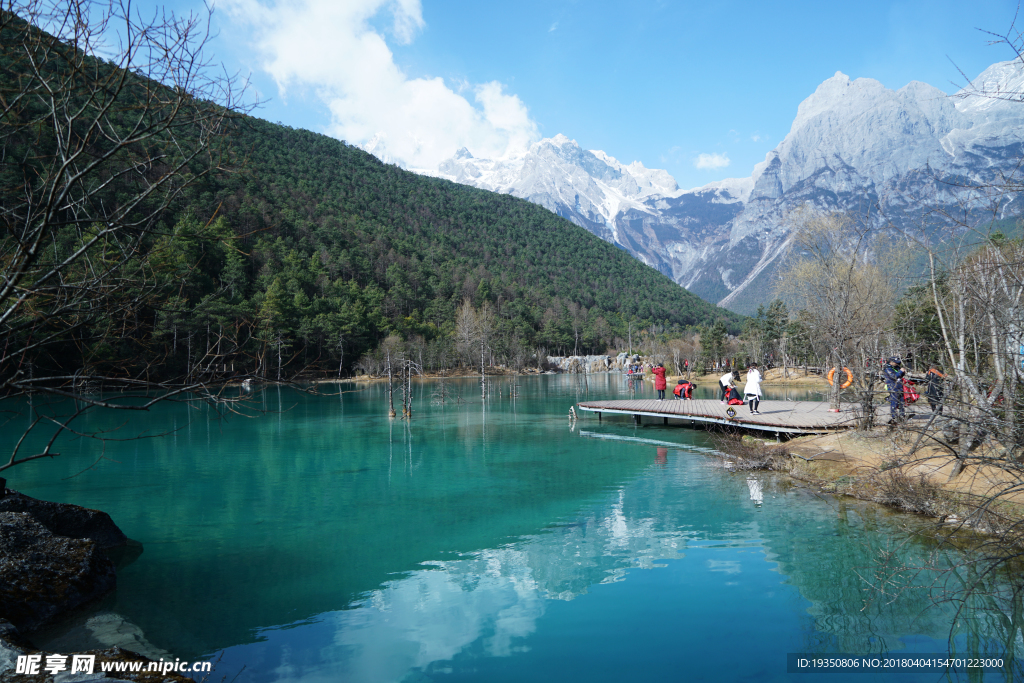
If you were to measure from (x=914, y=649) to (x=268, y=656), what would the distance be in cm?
649

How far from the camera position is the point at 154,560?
28.2 feet

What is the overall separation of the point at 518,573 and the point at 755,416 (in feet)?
38.0

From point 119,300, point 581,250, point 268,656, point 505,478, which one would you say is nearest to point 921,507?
point 505,478

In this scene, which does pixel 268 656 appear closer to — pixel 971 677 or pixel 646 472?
pixel 971 677

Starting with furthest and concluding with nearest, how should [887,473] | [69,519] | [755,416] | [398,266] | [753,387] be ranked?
1. [398,266]
2. [753,387]
3. [755,416]
4. [887,473]
5. [69,519]

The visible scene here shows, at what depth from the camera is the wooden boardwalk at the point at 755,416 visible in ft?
50.8

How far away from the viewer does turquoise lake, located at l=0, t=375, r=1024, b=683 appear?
19.7 ft

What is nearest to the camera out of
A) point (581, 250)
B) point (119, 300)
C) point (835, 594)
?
point (119, 300)

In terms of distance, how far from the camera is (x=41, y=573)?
21.5 feet

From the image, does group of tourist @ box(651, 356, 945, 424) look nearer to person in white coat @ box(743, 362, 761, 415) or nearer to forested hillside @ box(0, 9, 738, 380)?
person in white coat @ box(743, 362, 761, 415)

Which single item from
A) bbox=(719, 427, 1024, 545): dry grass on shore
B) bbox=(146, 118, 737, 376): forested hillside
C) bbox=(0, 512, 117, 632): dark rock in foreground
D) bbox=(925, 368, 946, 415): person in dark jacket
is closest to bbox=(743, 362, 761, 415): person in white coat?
bbox=(719, 427, 1024, 545): dry grass on shore

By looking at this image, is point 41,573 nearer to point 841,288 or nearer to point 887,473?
point 887,473

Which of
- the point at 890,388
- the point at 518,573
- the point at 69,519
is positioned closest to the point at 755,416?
the point at 890,388

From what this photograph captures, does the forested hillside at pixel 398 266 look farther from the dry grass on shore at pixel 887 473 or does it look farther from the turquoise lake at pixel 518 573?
the dry grass on shore at pixel 887 473
